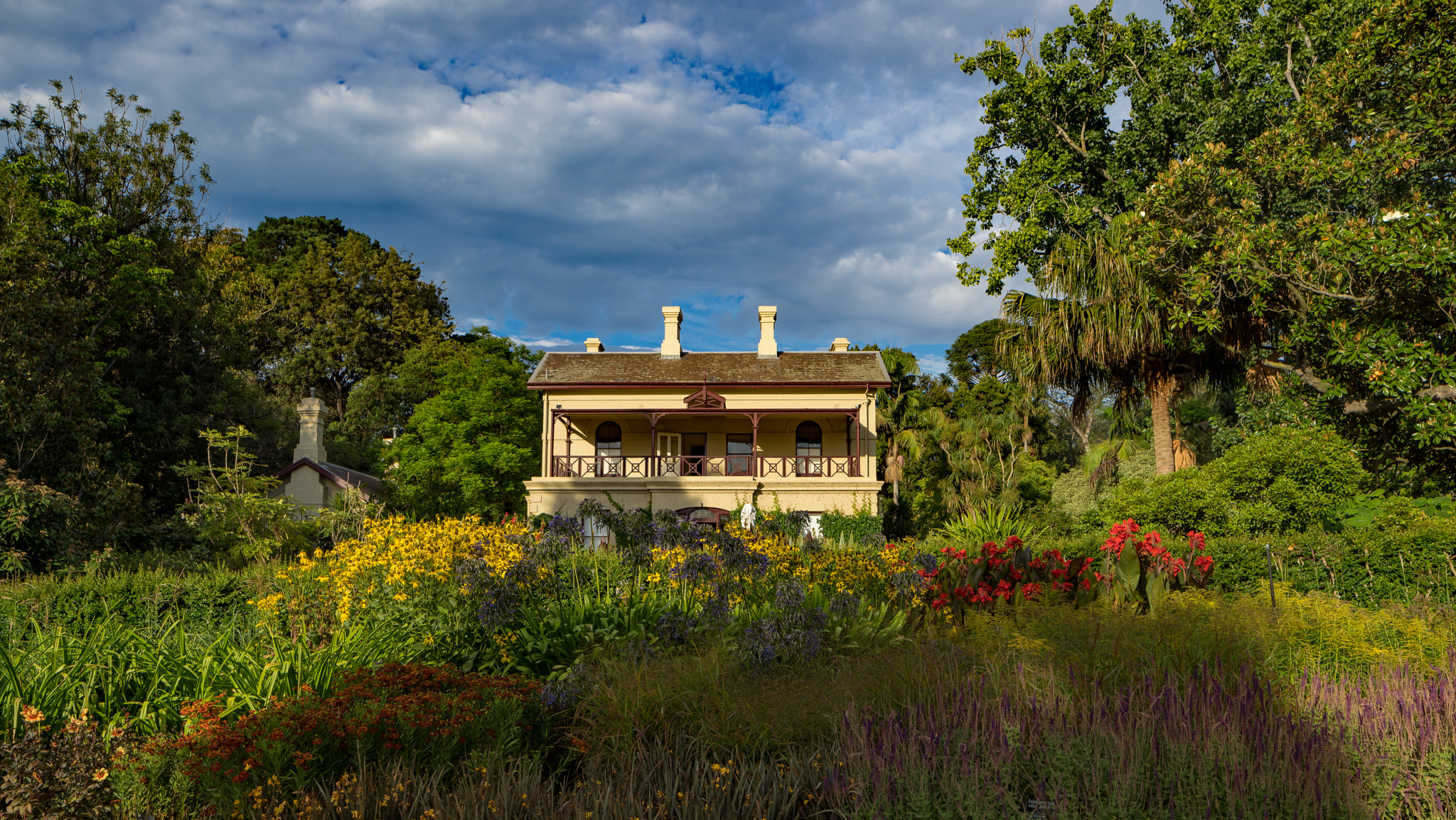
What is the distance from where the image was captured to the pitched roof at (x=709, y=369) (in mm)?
22375

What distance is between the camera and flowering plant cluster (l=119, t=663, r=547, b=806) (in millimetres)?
2936

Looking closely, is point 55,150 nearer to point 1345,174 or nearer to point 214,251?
point 214,251

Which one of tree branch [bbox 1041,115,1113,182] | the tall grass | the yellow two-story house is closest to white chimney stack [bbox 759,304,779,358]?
the yellow two-story house

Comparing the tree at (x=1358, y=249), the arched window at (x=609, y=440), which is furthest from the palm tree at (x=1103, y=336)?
the arched window at (x=609, y=440)

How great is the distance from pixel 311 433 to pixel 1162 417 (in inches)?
873

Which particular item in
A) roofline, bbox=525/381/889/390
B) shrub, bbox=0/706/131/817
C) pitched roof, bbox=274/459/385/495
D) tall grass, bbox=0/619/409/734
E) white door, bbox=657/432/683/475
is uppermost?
roofline, bbox=525/381/889/390

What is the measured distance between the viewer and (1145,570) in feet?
20.7

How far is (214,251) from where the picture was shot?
27.5 m

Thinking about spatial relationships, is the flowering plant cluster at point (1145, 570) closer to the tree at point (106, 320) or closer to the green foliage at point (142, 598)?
the green foliage at point (142, 598)

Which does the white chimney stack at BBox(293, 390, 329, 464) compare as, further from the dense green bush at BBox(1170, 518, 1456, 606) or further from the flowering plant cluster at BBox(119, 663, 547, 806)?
the dense green bush at BBox(1170, 518, 1456, 606)

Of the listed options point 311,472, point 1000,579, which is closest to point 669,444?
point 311,472

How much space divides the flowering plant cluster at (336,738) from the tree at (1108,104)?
15154mm

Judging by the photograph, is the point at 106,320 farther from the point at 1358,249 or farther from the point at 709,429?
the point at 1358,249

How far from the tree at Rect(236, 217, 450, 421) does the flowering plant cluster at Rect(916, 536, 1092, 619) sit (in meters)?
30.9
